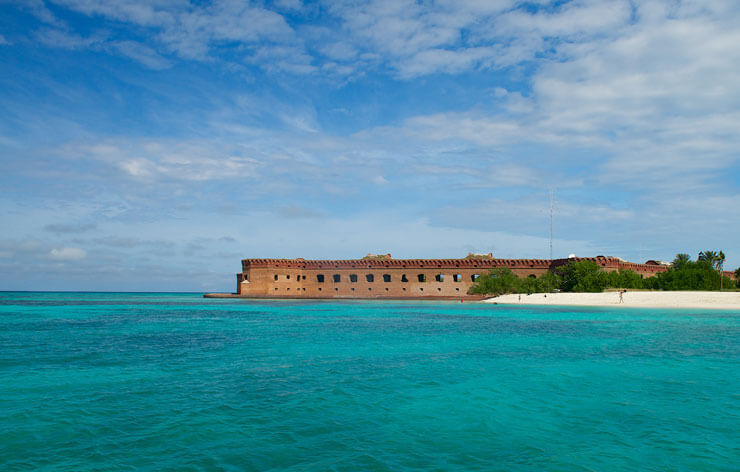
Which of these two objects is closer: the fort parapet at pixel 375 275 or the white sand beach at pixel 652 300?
the white sand beach at pixel 652 300

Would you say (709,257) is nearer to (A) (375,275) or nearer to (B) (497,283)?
(B) (497,283)

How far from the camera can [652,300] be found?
4734 centimetres

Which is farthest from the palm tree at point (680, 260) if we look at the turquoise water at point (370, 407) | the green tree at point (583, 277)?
the turquoise water at point (370, 407)

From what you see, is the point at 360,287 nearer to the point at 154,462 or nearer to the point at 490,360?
the point at 490,360

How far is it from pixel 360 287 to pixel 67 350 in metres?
55.5

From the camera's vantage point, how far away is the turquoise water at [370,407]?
6.80m

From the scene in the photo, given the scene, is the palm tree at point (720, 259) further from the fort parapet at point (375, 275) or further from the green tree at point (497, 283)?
the green tree at point (497, 283)

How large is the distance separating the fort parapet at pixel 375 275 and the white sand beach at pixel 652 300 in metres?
11.2

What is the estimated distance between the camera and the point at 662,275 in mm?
58031

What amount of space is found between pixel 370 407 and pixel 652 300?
4698cm

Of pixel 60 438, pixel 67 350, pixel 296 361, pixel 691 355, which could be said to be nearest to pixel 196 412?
pixel 60 438

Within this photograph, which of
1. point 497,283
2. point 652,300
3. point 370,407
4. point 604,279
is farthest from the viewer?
point 497,283

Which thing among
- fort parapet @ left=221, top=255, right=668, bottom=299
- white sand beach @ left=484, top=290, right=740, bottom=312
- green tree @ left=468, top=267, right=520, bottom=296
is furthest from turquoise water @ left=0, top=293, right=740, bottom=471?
fort parapet @ left=221, top=255, right=668, bottom=299

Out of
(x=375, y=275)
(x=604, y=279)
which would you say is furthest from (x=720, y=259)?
(x=375, y=275)
